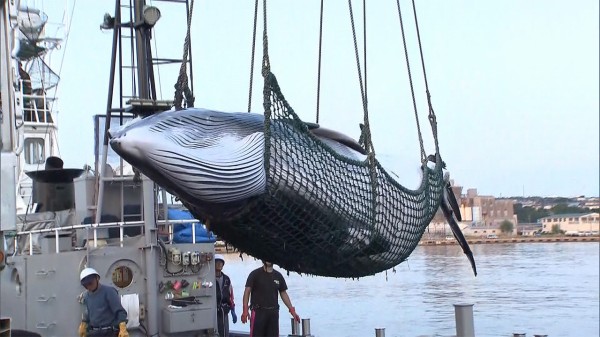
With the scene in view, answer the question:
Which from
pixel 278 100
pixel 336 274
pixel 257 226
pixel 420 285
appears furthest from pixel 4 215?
pixel 420 285

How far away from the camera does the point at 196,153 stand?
3762mm

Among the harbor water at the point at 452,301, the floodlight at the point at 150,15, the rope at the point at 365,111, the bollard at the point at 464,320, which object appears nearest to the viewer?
the rope at the point at 365,111

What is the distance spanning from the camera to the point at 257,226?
412cm

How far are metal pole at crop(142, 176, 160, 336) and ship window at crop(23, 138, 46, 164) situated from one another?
6203 millimetres

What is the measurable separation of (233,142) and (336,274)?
47.8 inches

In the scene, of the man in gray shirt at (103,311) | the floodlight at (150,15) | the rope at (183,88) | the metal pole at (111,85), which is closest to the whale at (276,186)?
the rope at (183,88)

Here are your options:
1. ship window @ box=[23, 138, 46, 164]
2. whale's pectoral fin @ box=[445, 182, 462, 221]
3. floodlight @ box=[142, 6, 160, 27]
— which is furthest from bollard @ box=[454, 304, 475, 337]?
ship window @ box=[23, 138, 46, 164]

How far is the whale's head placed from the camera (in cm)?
367

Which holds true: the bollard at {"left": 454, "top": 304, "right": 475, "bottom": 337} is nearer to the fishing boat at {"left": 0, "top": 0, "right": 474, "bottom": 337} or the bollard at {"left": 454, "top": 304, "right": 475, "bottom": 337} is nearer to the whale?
the fishing boat at {"left": 0, "top": 0, "right": 474, "bottom": 337}

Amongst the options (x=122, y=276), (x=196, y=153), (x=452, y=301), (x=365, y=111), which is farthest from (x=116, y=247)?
(x=452, y=301)

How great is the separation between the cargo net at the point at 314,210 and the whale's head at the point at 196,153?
13 centimetres

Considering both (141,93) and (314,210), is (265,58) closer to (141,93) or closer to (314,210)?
(314,210)

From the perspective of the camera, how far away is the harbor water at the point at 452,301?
62.1 feet

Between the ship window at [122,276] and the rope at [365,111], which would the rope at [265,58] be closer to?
the rope at [365,111]
